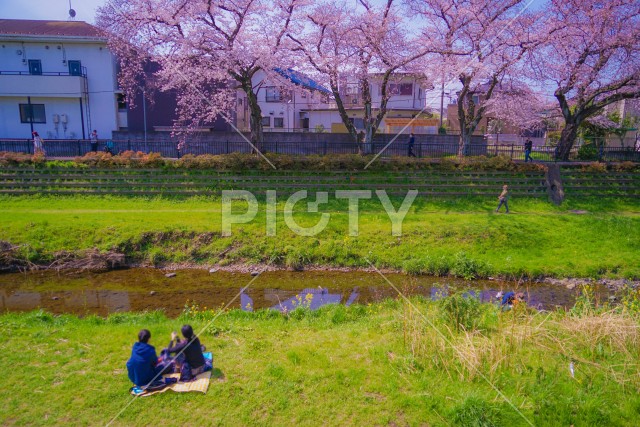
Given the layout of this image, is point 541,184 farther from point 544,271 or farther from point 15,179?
point 15,179

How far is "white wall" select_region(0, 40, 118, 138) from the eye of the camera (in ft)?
84.1

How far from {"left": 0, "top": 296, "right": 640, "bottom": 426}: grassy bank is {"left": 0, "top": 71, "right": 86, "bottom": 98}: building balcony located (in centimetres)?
2297

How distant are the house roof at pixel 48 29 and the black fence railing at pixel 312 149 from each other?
798 cm

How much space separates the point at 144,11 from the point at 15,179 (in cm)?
907

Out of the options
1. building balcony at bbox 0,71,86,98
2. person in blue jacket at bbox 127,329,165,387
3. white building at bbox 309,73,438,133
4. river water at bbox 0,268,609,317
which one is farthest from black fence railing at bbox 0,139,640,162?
person in blue jacket at bbox 127,329,165,387

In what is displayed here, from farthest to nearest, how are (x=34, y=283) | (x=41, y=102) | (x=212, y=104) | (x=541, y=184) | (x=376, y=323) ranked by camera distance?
(x=41, y=102)
(x=212, y=104)
(x=541, y=184)
(x=34, y=283)
(x=376, y=323)

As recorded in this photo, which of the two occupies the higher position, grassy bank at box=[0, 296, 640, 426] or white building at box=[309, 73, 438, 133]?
white building at box=[309, 73, 438, 133]

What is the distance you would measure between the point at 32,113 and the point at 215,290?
23.2m

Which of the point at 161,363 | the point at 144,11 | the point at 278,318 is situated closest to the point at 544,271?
the point at 278,318

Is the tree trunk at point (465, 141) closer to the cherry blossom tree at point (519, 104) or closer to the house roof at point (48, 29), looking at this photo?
the cherry blossom tree at point (519, 104)

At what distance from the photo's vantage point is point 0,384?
5.41m

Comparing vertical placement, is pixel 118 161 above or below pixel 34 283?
above

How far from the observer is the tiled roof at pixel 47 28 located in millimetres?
25875

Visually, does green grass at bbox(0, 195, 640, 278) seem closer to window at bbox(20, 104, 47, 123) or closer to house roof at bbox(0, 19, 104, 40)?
window at bbox(20, 104, 47, 123)
